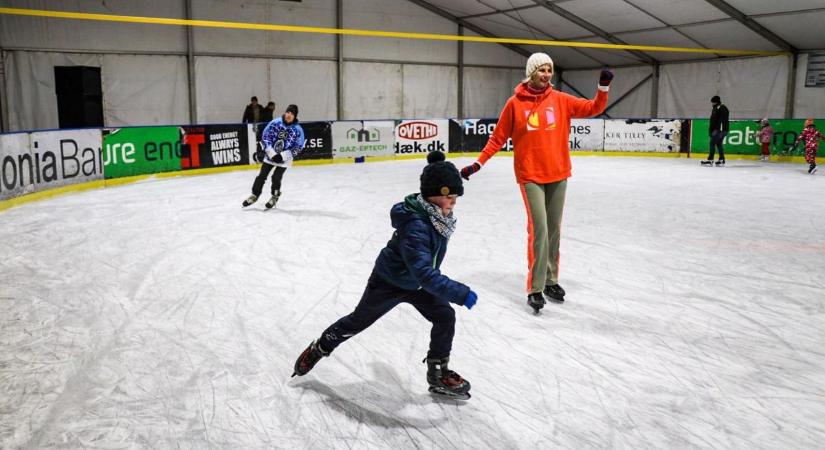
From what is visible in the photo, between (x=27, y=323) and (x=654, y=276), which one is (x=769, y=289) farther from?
(x=27, y=323)

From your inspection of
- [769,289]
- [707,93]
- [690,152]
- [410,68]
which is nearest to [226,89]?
[410,68]

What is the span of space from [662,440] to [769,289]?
3020 mm

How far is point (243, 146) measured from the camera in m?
A: 15.0

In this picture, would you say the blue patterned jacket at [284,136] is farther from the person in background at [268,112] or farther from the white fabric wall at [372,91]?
the white fabric wall at [372,91]

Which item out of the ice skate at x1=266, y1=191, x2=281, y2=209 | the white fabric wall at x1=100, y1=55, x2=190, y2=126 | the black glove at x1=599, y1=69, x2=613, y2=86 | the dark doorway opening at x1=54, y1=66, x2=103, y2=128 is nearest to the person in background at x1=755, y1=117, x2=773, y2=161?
the ice skate at x1=266, y1=191, x2=281, y2=209

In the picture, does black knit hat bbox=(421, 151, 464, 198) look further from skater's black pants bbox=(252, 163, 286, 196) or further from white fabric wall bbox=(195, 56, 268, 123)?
white fabric wall bbox=(195, 56, 268, 123)

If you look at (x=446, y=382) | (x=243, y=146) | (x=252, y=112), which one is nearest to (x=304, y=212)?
(x=446, y=382)

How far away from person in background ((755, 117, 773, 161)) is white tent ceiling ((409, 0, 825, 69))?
2638mm

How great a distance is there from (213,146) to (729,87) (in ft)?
52.5

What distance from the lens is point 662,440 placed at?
9.44 ft

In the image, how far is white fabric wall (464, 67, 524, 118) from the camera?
25.0m

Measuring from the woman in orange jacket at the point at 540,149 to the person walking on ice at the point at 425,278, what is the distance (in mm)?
1551

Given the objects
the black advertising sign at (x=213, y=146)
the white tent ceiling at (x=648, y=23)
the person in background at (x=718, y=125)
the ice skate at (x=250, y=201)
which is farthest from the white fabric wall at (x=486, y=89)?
the ice skate at (x=250, y=201)

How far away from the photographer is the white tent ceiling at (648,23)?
55.4ft
